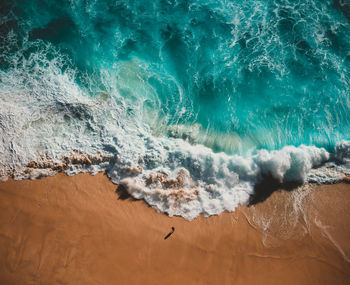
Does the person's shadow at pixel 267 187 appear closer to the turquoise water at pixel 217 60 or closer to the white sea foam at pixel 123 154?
the white sea foam at pixel 123 154

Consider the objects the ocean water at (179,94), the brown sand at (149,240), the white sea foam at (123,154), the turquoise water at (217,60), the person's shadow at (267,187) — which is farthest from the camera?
the turquoise water at (217,60)

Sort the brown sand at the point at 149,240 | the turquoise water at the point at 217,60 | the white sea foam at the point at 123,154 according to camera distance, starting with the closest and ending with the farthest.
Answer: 1. the brown sand at the point at 149,240
2. the white sea foam at the point at 123,154
3. the turquoise water at the point at 217,60

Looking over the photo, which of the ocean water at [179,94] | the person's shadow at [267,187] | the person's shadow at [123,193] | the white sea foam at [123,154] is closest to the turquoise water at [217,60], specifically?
the ocean water at [179,94]

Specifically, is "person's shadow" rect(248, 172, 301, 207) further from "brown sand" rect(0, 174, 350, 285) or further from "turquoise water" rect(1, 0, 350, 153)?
"turquoise water" rect(1, 0, 350, 153)

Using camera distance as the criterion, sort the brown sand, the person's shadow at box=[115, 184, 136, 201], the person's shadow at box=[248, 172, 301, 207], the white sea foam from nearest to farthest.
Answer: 1. the brown sand
2. the person's shadow at box=[115, 184, 136, 201]
3. the white sea foam
4. the person's shadow at box=[248, 172, 301, 207]

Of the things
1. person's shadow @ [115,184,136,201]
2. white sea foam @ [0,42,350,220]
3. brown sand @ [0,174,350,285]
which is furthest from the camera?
white sea foam @ [0,42,350,220]

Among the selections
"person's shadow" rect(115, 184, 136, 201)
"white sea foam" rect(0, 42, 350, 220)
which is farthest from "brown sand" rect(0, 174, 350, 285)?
"white sea foam" rect(0, 42, 350, 220)

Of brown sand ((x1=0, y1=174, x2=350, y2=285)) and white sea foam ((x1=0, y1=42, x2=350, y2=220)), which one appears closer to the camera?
brown sand ((x1=0, y1=174, x2=350, y2=285))
